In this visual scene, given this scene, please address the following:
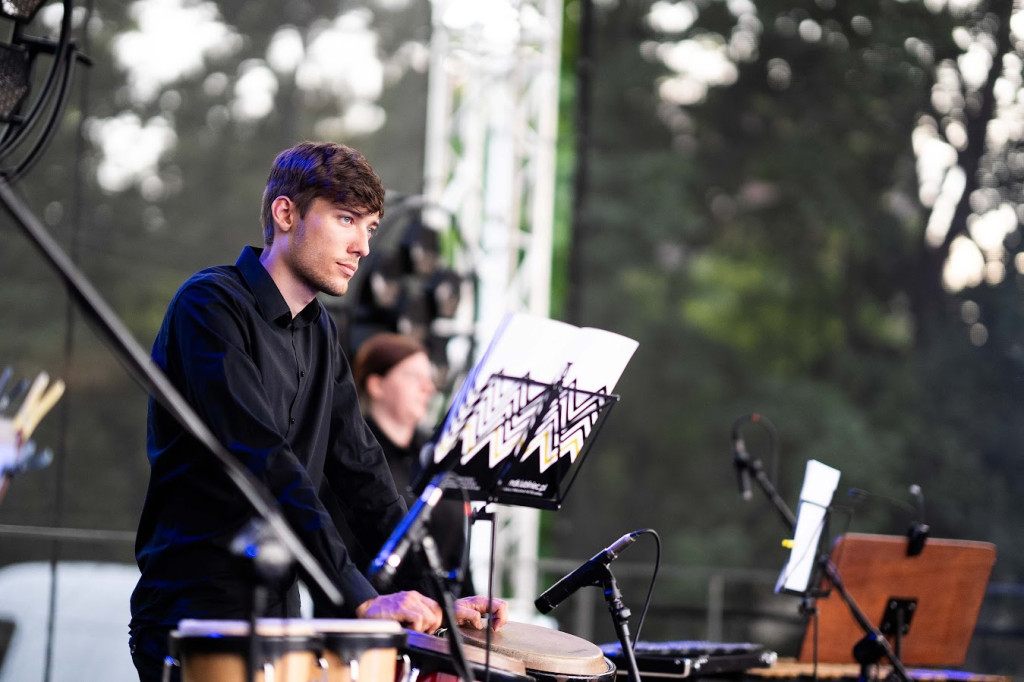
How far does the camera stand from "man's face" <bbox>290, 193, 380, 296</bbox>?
2334 mm

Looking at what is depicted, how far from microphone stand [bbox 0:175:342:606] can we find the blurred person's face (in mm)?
2046

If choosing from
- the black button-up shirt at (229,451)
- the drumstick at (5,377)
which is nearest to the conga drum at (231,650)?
the black button-up shirt at (229,451)

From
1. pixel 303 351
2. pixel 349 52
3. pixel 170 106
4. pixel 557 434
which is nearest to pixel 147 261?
pixel 170 106

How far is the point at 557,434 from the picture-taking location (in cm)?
239

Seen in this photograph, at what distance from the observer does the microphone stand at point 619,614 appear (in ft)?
7.99

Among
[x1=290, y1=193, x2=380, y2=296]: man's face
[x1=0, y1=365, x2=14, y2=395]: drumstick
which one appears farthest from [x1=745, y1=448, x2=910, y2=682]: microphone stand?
[x1=0, y1=365, x2=14, y2=395]: drumstick

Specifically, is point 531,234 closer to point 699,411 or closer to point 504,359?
point 504,359

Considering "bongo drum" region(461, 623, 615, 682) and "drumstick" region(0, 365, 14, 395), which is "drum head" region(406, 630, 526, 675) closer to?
"bongo drum" region(461, 623, 615, 682)

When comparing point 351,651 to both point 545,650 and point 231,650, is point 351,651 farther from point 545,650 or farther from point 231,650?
point 545,650

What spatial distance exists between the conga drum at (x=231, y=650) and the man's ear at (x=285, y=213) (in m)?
0.91

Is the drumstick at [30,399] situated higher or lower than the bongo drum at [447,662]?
higher

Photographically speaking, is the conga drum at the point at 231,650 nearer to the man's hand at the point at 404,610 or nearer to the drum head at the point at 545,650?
the man's hand at the point at 404,610

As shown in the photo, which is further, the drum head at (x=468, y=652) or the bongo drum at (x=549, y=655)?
the bongo drum at (x=549, y=655)

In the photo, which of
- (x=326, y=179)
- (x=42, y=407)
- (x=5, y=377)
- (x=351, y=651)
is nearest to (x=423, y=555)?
(x=351, y=651)
